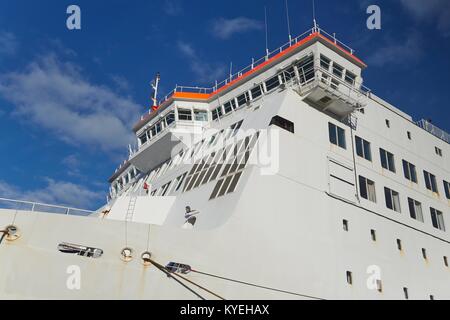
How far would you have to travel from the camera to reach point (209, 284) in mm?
13820

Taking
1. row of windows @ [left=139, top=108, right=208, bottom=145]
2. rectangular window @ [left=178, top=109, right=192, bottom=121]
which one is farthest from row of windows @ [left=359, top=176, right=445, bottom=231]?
rectangular window @ [left=178, top=109, right=192, bottom=121]

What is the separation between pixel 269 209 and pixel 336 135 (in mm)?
6534

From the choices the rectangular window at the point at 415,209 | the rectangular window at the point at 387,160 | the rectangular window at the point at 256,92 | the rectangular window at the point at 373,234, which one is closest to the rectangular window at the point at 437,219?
the rectangular window at the point at 415,209

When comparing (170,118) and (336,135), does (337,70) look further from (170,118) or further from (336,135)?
(170,118)

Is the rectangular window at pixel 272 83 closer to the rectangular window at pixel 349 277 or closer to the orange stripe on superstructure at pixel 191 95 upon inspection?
the orange stripe on superstructure at pixel 191 95

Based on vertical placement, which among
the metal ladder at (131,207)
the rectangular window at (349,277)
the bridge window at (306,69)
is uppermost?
the bridge window at (306,69)

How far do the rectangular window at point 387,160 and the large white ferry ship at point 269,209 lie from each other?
0.08 m

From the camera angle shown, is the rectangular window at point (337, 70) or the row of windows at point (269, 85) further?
the rectangular window at point (337, 70)

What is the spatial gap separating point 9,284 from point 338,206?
12.3 m

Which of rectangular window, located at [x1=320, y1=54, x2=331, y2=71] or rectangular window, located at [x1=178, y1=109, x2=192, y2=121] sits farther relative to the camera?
rectangular window, located at [x1=178, y1=109, x2=192, y2=121]

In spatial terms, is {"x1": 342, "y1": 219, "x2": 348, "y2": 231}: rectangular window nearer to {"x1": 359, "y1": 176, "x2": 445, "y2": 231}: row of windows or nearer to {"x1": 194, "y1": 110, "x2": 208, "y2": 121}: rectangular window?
{"x1": 359, "y1": 176, "x2": 445, "y2": 231}: row of windows

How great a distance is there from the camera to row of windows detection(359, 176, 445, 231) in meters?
20.7

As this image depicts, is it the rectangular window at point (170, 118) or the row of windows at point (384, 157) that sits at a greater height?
the rectangular window at point (170, 118)

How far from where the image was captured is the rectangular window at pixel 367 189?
20506 mm
